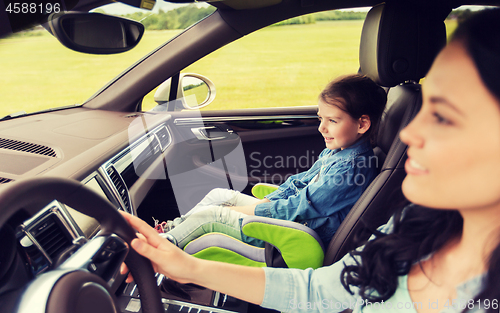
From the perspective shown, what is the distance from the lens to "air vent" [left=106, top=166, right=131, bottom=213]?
4.81 ft

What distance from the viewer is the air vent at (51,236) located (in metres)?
0.78

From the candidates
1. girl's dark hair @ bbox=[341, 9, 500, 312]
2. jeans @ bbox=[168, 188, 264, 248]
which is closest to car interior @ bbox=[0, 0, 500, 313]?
jeans @ bbox=[168, 188, 264, 248]

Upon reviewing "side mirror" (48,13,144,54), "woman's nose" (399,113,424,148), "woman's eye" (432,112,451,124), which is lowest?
"woman's nose" (399,113,424,148)

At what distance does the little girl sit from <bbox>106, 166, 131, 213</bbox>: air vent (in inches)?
9.6

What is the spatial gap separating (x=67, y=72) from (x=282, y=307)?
600cm

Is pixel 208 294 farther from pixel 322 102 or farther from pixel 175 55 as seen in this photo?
pixel 175 55

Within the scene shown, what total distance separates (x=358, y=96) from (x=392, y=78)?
0.17 m

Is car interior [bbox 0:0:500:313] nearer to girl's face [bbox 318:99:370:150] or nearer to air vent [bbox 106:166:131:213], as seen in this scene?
air vent [bbox 106:166:131:213]

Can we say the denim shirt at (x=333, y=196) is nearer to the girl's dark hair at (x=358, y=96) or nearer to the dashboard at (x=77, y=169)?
the girl's dark hair at (x=358, y=96)

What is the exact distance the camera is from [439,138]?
50 cm

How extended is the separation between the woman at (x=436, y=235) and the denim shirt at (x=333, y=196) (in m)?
0.66

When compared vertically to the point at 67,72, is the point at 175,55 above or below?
above

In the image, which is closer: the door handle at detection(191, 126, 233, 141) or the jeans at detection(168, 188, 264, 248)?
the jeans at detection(168, 188, 264, 248)

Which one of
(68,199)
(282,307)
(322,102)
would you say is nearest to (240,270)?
(282,307)
